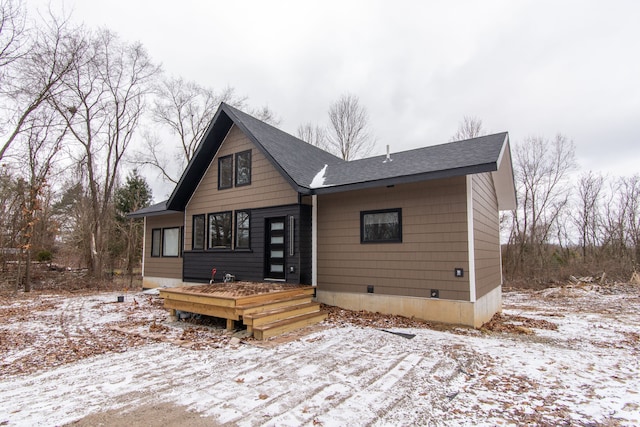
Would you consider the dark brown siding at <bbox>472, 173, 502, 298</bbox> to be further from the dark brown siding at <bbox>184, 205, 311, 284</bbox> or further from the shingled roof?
the dark brown siding at <bbox>184, 205, 311, 284</bbox>

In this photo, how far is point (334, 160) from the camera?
12.2m

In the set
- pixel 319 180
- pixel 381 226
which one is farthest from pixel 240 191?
pixel 381 226

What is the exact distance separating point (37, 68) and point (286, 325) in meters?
14.6

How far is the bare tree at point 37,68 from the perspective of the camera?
12.1 meters

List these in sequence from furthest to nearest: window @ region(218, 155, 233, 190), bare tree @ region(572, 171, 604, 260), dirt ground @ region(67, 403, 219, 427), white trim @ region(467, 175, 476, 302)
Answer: bare tree @ region(572, 171, 604, 260) < window @ region(218, 155, 233, 190) < white trim @ region(467, 175, 476, 302) < dirt ground @ region(67, 403, 219, 427)

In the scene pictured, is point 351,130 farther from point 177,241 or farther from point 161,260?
point 161,260

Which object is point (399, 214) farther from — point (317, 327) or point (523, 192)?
point (523, 192)

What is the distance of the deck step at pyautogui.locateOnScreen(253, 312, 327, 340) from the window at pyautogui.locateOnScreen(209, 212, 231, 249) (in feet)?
14.0

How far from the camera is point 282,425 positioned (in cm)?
284

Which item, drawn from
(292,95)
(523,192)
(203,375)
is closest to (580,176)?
(523,192)

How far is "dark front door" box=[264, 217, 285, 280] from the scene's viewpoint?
8.98 meters

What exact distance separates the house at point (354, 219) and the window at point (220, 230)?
32 millimetres

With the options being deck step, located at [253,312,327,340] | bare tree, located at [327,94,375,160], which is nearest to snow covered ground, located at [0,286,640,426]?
deck step, located at [253,312,327,340]

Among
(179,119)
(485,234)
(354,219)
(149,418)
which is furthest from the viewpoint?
(179,119)
